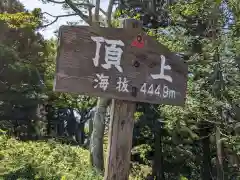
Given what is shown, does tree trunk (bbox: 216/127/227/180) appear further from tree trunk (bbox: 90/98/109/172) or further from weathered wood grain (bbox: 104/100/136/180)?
weathered wood grain (bbox: 104/100/136/180)

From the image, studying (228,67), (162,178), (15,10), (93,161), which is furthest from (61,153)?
(15,10)

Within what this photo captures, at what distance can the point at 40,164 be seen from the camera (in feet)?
20.3

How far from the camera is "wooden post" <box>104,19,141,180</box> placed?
259 centimetres

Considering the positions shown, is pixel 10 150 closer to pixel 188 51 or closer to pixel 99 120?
pixel 99 120

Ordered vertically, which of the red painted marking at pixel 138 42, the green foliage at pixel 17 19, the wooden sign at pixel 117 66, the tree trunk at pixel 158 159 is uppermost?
the green foliage at pixel 17 19

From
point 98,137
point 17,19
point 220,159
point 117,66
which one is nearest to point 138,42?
point 117,66

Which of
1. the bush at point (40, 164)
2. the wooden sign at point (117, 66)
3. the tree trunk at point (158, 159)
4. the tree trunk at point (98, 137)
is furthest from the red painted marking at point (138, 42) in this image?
the tree trunk at point (158, 159)

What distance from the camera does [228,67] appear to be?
475cm

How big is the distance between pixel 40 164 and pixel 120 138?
410 centimetres

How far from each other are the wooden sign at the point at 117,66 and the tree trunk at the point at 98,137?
5.30m

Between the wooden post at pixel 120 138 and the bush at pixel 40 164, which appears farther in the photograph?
the bush at pixel 40 164

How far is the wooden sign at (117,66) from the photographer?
238cm

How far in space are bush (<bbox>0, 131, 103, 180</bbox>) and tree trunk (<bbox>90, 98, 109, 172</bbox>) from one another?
422 millimetres

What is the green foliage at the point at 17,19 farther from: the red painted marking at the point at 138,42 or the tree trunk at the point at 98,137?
the red painted marking at the point at 138,42
